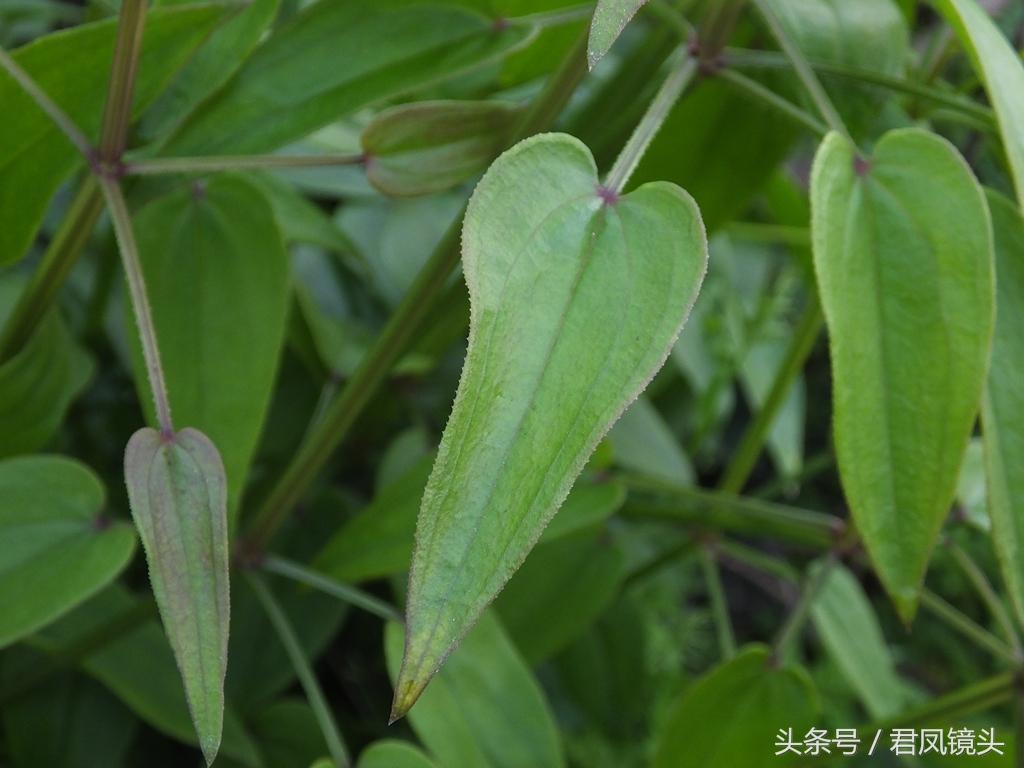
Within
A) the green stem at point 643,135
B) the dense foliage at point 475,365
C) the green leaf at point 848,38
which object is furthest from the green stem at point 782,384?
the green stem at point 643,135

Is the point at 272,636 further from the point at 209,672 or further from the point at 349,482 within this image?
the point at 209,672

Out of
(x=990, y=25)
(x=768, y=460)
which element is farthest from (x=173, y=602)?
(x=768, y=460)

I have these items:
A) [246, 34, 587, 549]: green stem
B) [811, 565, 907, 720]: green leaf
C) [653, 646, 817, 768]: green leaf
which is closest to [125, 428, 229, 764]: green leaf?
[246, 34, 587, 549]: green stem

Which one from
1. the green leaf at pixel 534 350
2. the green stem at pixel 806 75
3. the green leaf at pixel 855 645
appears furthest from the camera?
the green leaf at pixel 855 645

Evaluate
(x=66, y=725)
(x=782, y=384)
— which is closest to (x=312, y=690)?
(x=66, y=725)

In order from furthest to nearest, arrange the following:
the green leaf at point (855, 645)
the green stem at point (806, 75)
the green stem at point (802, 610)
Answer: the green leaf at point (855, 645), the green stem at point (802, 610), the green stem at point (806, 75)

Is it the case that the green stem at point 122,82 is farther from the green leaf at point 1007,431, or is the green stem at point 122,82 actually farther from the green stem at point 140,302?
the green leaf at point 1007,431
